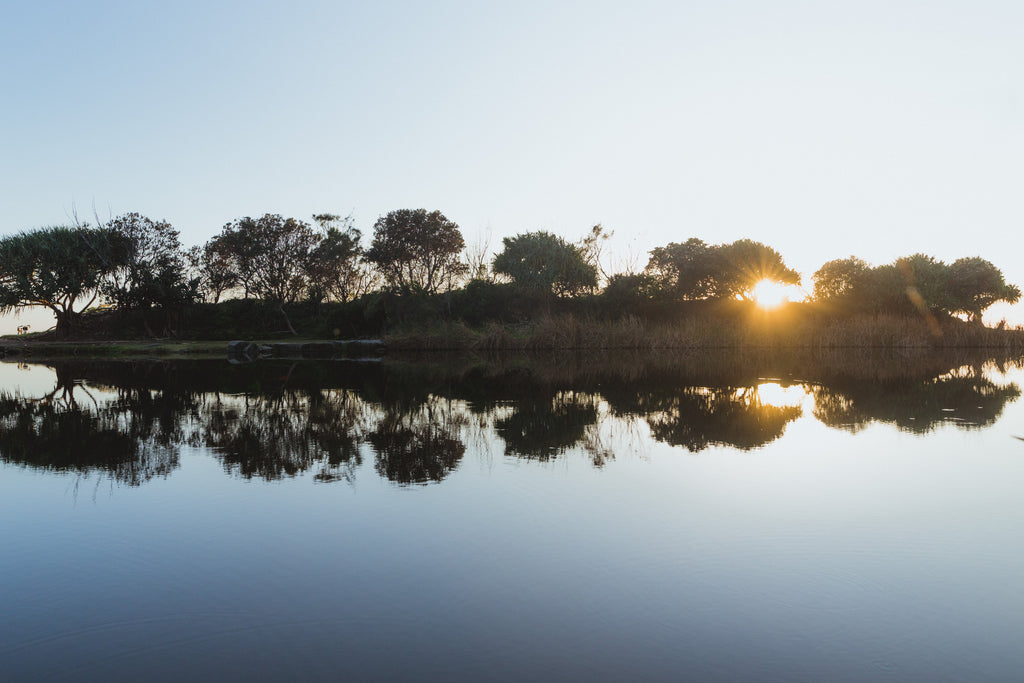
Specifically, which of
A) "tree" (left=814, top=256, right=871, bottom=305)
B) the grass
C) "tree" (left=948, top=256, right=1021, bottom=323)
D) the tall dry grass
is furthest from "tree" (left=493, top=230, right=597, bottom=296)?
"tree" (left=948, top=256, right=1021, bottom=323)

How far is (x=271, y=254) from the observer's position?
3966cm

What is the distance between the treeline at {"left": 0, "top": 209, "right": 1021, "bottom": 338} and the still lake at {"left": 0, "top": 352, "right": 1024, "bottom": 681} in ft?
87.7

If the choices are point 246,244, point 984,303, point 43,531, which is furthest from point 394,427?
point 984,303

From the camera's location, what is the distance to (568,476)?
5.96m

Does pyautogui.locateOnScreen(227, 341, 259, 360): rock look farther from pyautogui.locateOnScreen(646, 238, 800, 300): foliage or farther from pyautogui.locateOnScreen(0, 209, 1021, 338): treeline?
pyautogui.locateOnScreen(646, 238, 800, 300): foliage

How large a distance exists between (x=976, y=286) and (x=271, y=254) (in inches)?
1614

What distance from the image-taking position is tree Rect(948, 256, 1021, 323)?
39.7 m

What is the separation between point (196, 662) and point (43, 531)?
255cm

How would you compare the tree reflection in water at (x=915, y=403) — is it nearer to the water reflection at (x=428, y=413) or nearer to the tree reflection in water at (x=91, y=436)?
the water reflection at (x=428, y=413)


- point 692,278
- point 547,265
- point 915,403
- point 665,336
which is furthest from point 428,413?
point 547,265

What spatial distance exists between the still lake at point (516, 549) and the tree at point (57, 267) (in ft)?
113

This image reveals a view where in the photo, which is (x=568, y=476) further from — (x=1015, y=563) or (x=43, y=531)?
(x=43, y=531)

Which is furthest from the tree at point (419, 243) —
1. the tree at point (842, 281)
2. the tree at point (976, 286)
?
the tree at point (976, 286)

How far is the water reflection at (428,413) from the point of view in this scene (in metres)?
7.01
